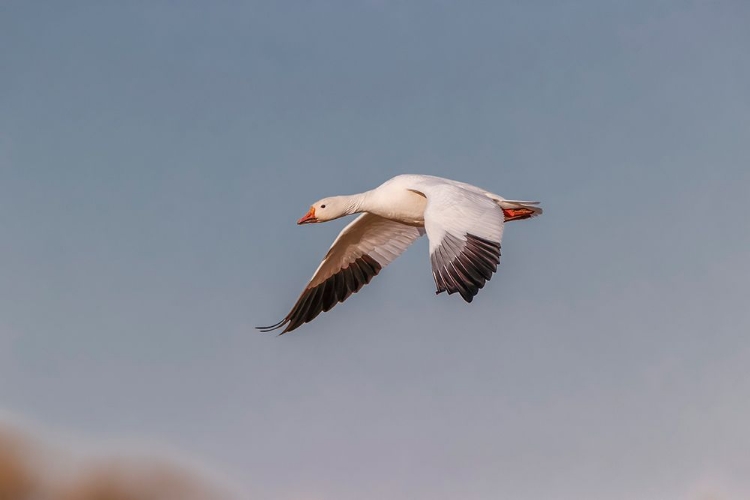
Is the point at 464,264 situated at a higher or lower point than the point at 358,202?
lower

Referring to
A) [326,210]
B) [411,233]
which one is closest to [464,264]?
[326,210]

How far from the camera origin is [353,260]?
18.7m

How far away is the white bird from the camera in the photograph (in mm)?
13539

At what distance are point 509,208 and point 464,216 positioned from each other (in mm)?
1521

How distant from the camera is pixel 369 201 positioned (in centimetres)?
1656

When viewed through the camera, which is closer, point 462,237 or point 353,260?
point 462,237

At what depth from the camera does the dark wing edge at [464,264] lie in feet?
43.0

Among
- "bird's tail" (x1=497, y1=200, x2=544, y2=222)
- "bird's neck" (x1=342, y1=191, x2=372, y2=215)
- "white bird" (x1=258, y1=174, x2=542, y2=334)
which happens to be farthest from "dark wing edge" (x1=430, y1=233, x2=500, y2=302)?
"bird's neck" (x1=342, y1=191, x2=372, y2=215)

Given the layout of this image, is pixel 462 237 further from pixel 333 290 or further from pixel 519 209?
pixel 333 290

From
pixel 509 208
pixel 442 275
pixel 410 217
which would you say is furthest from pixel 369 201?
pixel 442 275

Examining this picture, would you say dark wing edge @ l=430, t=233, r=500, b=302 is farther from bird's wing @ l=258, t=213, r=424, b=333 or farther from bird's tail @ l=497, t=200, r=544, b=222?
bird's wing @ l=258, t=213, r=424, b=333

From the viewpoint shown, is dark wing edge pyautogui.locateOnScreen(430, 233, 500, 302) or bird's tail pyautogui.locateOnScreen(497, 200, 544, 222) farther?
bird's tail pyautogui.locateOnScreen(497, 200, 544, 222)

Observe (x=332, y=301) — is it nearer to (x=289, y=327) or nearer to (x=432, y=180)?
(x=289, y=327)

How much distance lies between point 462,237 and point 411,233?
16.2 feet
